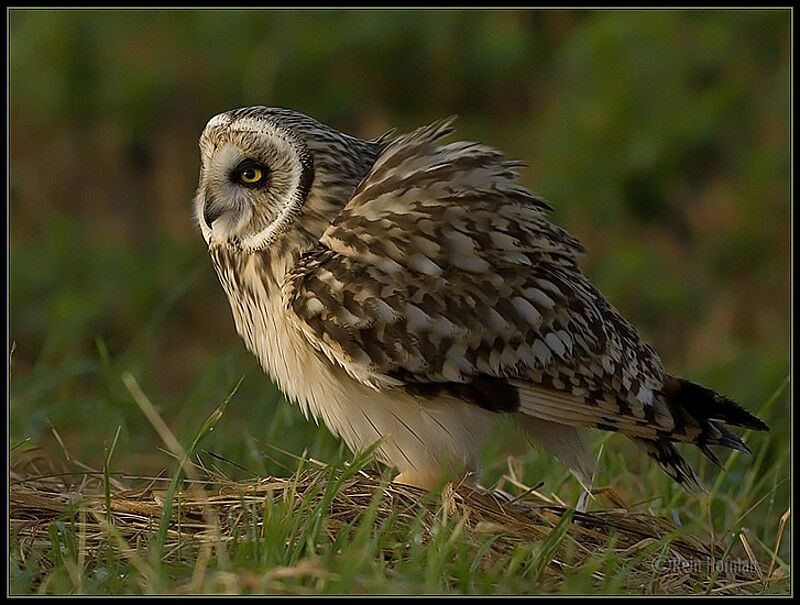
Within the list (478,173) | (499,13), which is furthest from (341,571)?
(499,13)

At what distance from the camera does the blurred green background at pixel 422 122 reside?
7.39 metres

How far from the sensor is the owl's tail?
3299mm

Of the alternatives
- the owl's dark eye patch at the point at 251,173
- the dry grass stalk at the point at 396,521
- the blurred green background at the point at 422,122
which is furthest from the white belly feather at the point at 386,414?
the blurred green background at the point at 422,122

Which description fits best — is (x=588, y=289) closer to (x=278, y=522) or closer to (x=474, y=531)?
(x=474, y=531)

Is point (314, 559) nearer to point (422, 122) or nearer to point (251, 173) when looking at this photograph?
point (251, 173)

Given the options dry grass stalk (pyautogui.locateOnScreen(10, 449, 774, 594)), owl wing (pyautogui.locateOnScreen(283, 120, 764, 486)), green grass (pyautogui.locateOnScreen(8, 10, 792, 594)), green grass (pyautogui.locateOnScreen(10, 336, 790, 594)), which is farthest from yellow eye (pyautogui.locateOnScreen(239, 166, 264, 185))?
green grass (pyautogui.locateOnScreen(8, 10, 792, 594))

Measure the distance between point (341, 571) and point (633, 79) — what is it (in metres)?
6.08

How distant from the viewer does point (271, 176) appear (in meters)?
3.40

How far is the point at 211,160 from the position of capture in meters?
3.47

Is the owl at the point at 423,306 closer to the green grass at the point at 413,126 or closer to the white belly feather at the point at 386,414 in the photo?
the white belly feather at the point at 386,414

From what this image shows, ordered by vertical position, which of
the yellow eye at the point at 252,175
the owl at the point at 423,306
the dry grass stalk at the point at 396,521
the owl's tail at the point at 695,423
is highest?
the yellow eye at the point at 252,175

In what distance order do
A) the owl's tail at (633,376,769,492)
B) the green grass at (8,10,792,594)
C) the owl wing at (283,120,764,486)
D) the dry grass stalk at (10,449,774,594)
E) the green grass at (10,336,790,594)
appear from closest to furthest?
the green grass at (10,336,790,594)
the dry grass stalk at (10,449,774,594)
the owl wing at (283,120,764,486)
the owl's tail at (633,376,769,492)
the green grass at (8,10,792,594)

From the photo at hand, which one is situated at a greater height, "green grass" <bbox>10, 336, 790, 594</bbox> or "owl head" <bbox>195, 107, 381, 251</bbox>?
"owl head" <bbox>195, 107, 381, 251</bbox>

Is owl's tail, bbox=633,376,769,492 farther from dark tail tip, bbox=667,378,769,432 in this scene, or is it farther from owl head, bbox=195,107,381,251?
owl head, bbox=195,107,381,251
